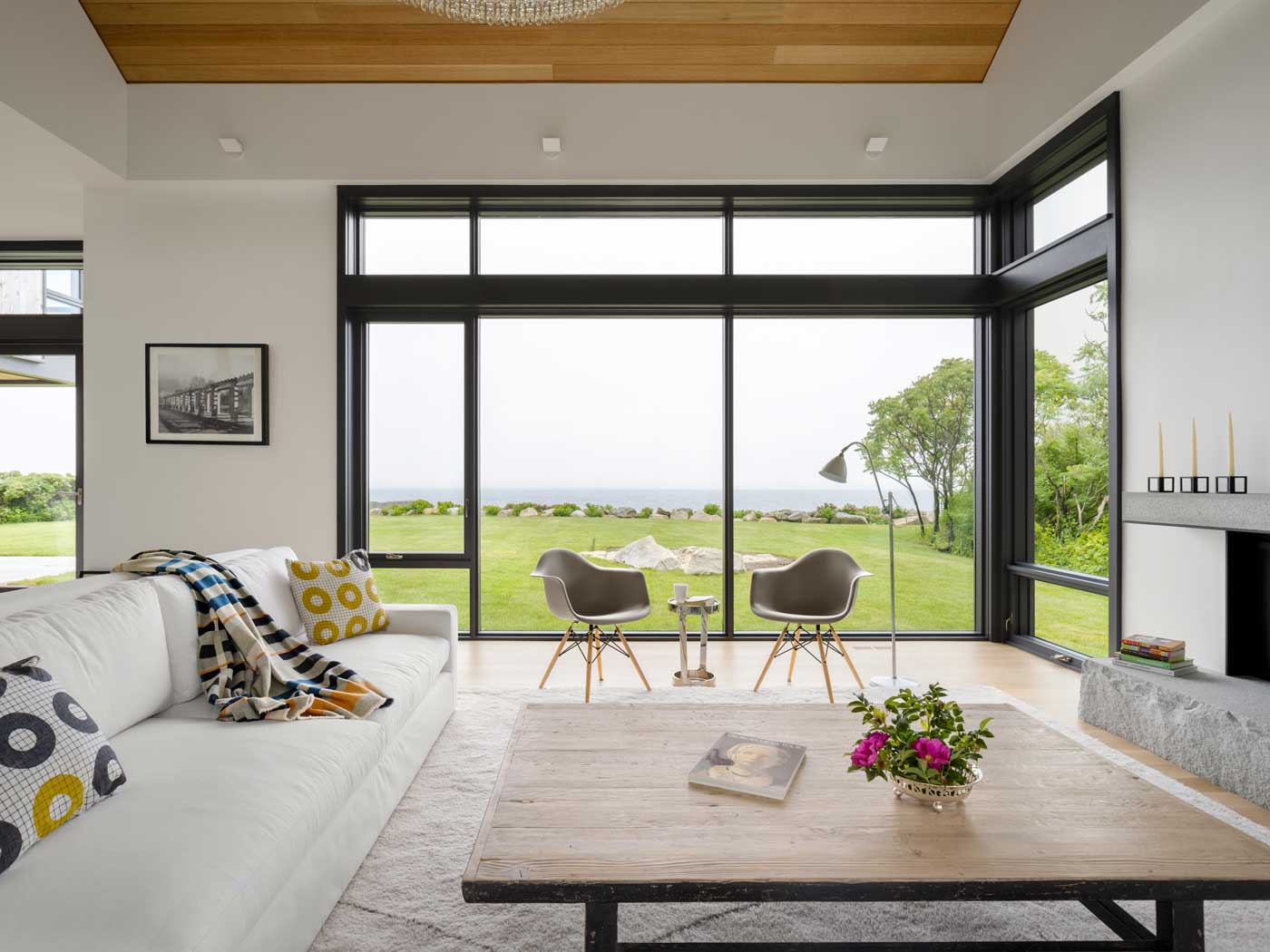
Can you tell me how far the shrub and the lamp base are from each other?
5.66 meters

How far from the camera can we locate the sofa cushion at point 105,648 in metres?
1.75

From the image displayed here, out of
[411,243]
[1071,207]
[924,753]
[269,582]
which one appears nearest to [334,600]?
[269,582]

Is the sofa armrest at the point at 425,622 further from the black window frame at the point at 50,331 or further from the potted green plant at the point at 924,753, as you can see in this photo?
the black window frame at the point at 50,331

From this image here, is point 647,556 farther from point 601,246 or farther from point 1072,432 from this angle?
point 1072,432

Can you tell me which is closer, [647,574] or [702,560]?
[702,560]

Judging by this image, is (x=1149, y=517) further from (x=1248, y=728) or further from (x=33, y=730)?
→ (x=33, y=730)

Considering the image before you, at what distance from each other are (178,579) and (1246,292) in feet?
14.3

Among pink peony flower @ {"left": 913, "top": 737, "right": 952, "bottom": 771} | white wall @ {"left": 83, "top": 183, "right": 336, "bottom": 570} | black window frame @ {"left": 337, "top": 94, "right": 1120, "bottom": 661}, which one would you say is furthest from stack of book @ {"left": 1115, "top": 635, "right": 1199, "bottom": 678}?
white wall @ {"left": 83, "top": 183, "right": 336, "bottom": 570}

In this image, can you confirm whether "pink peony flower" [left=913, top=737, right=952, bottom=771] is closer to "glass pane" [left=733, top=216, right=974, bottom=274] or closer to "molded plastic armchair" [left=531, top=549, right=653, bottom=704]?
"molded plastic armchair" [left=531, top=549, right=653, bottom=704]

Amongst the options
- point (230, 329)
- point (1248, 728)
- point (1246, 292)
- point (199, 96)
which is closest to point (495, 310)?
point (230, 329)

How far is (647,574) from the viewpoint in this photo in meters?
5.11

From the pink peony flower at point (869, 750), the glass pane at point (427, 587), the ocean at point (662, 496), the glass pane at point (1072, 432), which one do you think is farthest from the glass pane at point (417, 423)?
the glass pane at point (1072, 432)

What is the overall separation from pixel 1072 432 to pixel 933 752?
3.36 m

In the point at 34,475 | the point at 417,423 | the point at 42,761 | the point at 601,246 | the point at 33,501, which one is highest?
the point at 601,246
